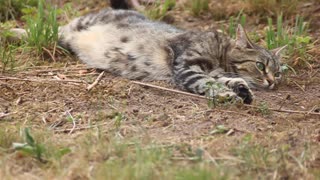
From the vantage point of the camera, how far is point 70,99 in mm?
4484

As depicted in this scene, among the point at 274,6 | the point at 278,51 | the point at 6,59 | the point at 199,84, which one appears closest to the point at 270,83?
the point at 278,51

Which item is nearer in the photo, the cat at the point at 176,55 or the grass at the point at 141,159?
the grass at the point at 141,159

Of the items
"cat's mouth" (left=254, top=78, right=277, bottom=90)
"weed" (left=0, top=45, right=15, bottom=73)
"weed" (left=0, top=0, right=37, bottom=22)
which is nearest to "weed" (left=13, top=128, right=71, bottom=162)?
"weed" (left=0, top=45, right=15, bottom=73)

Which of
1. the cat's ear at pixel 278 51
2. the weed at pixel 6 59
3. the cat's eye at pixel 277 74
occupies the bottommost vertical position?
the cat's eye at pixel 277 74

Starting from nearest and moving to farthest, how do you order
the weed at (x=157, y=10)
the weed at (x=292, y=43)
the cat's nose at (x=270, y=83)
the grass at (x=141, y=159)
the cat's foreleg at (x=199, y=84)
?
the grass at (x=141, y=159), the cat's foreleg at (x=199, y=84), the cat's nose at (x=270, y=83), the weed at (x=292, y=43), the weed at (x=157, y=10)

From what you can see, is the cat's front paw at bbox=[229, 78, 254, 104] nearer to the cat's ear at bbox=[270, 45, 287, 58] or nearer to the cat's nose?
the cat's nose

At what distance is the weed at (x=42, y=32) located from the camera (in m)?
5.22

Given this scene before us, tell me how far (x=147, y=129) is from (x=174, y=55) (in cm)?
132

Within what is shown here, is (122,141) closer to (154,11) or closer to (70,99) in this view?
(70,99)

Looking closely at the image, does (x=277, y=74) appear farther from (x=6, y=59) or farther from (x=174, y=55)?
(x=6, y=59)

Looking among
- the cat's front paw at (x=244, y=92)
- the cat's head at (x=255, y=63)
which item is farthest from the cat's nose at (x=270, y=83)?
the cat's front paw at (x=244, y=92)

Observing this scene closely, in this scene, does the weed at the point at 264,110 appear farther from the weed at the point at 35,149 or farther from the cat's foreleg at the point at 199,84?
the weed at the point at 35,149

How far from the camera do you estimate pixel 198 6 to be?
668cm

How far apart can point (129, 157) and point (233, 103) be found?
4.32ft
